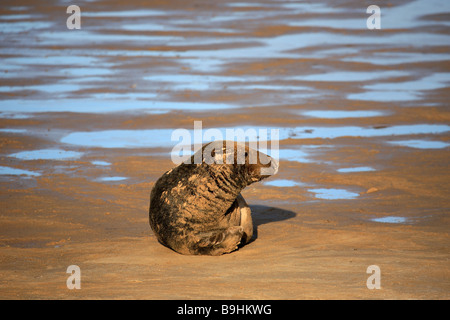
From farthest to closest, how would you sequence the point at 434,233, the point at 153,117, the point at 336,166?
the point at 153,117 → the point at 336,166 → the point at 434,233

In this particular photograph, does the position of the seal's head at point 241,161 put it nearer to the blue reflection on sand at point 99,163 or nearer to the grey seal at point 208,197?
the grey seal at point 208,197

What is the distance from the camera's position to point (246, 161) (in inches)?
299

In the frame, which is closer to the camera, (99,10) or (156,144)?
(156,144)

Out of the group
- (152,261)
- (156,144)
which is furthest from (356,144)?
(152,261)

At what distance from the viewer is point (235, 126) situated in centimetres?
1433

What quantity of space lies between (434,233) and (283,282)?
2553 millimetres

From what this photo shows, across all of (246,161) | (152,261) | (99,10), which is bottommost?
(152,261)

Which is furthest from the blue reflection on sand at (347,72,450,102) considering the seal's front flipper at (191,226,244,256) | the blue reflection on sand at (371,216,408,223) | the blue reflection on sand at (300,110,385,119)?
the seal's front flipper at (191,226,244,256)

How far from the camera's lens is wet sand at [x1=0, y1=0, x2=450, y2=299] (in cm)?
691

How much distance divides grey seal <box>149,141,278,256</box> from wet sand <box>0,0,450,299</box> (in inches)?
7.2

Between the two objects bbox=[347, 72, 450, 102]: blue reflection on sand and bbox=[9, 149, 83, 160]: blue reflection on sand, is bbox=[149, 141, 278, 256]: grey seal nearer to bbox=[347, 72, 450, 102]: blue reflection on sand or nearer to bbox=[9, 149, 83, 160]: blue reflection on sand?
bbox=[9, 149, 83, 160]: blue reflection on sand

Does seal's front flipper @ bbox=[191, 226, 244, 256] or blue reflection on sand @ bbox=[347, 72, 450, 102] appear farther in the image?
blue reflection on sand @ bbox=[347, 72, 450, 102]

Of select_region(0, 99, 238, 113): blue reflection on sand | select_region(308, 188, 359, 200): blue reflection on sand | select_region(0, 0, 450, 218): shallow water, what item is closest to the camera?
select_region(308, 188, 359, 200): blue reflection on sand
